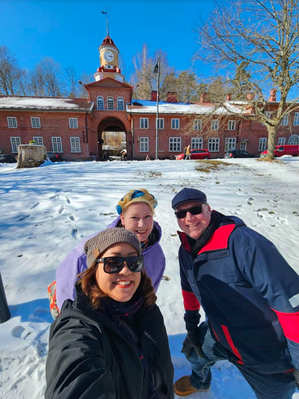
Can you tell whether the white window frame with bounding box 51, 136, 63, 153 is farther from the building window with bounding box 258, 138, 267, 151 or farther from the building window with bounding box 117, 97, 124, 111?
the building window with bounding box 258, 138, 267, 151

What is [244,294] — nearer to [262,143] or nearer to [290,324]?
[290,324]

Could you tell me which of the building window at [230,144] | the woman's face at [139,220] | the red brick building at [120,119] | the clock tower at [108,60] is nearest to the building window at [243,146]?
the red brick building at [120,119]

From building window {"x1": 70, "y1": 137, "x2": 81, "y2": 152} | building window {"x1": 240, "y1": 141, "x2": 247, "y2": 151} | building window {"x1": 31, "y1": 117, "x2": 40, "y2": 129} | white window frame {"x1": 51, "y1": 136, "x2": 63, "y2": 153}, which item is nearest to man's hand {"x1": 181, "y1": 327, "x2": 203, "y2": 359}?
building window {"x1": 70, "y1": 137, "x2": 81, "y2": 152}

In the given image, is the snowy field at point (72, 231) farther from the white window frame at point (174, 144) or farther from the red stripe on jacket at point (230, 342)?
the white window frame at point (174, 144)

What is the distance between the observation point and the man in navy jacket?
1101mm

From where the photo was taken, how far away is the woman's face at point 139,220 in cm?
180

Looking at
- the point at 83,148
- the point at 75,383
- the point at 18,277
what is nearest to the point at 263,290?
the point at 75,383

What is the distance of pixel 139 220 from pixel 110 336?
3.22 feet

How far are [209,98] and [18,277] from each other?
56.8ft

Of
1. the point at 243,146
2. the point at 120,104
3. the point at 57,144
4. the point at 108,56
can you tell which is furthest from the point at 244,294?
the point at 108,56

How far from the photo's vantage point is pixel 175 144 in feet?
93.6

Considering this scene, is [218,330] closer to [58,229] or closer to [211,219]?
[211,219]

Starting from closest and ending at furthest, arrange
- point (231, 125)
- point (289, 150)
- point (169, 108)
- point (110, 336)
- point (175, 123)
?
point (110, 336), point (289, 150), point (175, 123), point (169, 108), point (231, 125)

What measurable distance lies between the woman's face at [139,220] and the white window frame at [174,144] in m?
27.7
